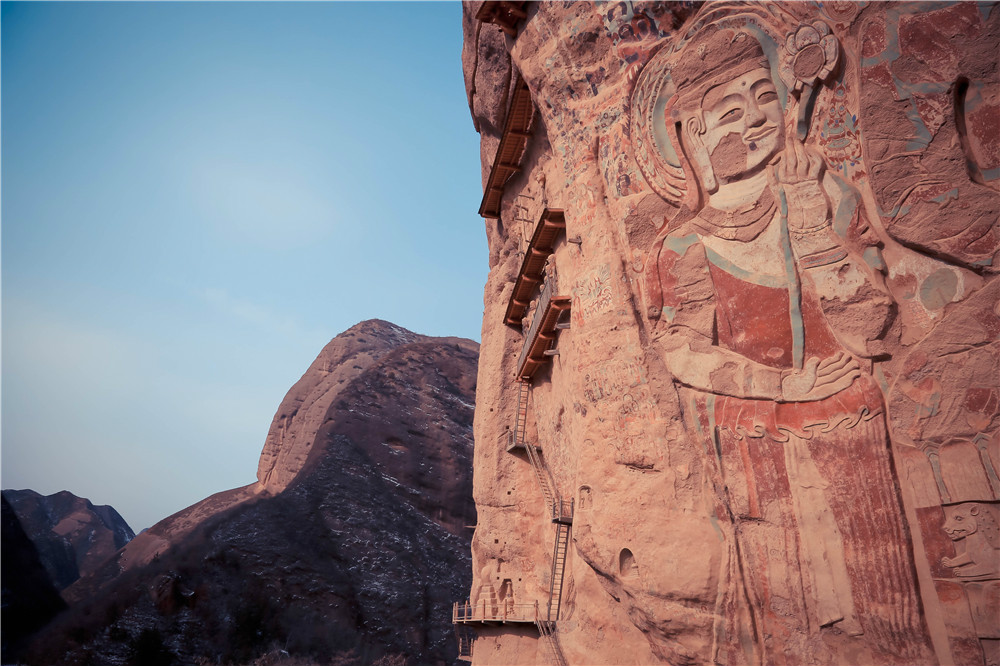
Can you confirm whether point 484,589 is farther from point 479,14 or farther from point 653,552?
point 479,14

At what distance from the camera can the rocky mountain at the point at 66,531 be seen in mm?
45219

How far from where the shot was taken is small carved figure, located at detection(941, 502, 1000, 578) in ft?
21.6

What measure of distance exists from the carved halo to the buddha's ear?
14cm

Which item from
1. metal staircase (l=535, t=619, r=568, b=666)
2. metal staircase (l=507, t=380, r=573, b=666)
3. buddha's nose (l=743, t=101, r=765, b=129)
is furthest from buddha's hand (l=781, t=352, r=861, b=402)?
metal staircase (l=535, t=619, r=568, b=666)

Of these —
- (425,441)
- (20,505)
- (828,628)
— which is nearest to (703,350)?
(828,628)

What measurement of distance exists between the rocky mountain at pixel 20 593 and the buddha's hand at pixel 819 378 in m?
32.0

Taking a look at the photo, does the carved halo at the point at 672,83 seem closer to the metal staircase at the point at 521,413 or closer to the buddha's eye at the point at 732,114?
the buddha's eye at the point at 732,114

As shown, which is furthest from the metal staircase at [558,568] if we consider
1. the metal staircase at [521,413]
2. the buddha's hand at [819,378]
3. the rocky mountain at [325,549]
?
the rocky mountain at [325,549]

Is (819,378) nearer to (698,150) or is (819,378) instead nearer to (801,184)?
(801,184)

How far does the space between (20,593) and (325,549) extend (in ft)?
42.8

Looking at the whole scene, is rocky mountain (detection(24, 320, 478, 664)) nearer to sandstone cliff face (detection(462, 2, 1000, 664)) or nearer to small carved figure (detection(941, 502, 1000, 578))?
sandstone cliff face (detection(462, 2, 1000, 664))

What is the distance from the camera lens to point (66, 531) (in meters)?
48.7

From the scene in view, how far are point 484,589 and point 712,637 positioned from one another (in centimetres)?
921

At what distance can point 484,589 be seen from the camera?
1688 cm
